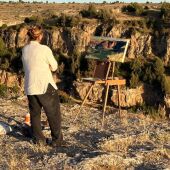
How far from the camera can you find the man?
271 inches

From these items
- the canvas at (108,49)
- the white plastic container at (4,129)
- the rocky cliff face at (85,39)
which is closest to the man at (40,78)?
the white plastic container at (4,129)

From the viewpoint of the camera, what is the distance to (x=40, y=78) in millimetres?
6914

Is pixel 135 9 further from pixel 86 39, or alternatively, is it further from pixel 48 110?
pixel 48 110

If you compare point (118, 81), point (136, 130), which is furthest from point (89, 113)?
point (136, 130)

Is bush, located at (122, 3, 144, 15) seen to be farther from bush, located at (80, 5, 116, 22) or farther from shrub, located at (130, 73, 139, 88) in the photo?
shrub, located at (130, 73, 139, 88)

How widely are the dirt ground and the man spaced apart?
44 cm

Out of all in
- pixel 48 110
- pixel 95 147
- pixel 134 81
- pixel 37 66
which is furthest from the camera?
pixel 134 81

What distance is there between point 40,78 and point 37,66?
0.17 metres

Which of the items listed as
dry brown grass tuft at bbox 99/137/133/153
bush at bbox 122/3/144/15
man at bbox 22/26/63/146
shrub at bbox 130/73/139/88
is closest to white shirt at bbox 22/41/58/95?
man at bbox 22/26/63/146

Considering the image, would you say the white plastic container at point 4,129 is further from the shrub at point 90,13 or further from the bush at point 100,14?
the shrub at point 90,13

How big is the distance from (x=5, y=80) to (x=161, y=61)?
33.3 feet

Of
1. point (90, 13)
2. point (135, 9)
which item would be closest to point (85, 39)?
point (90, 13)

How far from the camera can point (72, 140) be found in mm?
7711

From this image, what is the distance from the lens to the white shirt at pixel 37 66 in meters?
6.88
